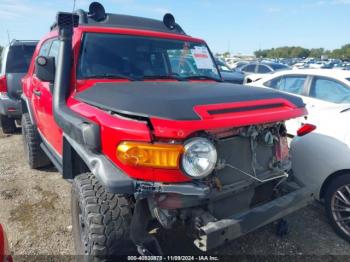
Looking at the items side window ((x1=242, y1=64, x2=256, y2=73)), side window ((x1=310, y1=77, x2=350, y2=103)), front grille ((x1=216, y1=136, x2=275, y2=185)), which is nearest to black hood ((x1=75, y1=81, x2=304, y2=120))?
front grille ((x1=216, y1=136, x2=275, y2=185))

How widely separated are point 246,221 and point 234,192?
0.78ft

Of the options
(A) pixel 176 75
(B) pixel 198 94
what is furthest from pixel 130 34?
(B) pixel 198 94

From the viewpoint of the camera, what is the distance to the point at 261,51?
9481 cm

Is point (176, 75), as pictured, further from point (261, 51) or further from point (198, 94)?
point (261, 51)

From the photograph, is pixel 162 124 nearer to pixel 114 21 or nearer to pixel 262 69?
pixel 114 21

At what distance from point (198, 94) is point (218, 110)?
0.32 m

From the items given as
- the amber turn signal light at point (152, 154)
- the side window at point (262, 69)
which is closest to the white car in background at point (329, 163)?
the amber turn signal light at point (152, 154)

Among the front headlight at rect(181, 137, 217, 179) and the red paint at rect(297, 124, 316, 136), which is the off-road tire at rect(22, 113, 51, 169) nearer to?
the front headlight at rect(181, 137, 217, 179)

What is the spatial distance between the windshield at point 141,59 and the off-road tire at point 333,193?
1.69m

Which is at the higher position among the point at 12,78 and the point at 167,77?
the point at 167,77

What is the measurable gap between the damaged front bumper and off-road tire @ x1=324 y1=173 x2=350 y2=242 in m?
0.64

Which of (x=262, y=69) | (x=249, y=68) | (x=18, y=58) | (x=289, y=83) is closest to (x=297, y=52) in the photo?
(x=249, y=68)

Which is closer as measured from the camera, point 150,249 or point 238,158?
point 150,249

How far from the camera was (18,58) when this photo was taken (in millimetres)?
6629
